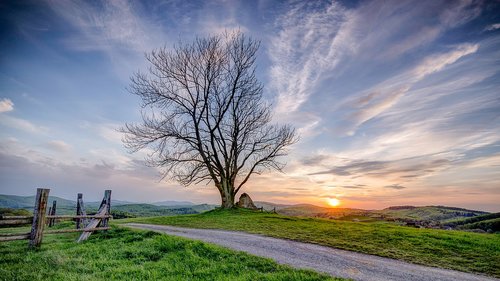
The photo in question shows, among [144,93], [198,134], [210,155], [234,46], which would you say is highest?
[234,46]

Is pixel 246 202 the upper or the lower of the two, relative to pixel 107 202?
lower

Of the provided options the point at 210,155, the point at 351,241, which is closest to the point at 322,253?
the point at 351,241

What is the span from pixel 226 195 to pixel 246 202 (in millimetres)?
3880

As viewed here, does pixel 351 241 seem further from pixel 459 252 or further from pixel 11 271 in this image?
pixel 11 271

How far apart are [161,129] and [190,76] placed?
7391 millimetres

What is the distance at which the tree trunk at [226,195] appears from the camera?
→ 32969 millimetres

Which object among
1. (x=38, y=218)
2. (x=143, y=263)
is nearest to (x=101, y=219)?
(x=38, y=218)

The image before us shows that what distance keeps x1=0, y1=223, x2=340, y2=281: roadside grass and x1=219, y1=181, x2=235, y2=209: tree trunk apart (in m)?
21.3

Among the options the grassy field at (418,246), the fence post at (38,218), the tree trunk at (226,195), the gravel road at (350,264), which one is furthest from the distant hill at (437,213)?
the fence post at (38,218)

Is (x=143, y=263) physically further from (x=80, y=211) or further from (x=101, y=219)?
(x=80, y=211)

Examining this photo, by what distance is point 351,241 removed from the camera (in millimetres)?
14148

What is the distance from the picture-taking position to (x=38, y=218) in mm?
11430

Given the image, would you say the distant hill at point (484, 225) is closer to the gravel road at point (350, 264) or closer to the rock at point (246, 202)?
the rock at point (246, 202)

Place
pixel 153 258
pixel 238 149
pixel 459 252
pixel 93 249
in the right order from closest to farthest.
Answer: pixel 153 258 < pixel 93 249 < pixel 459 252 < pixel 238 149
